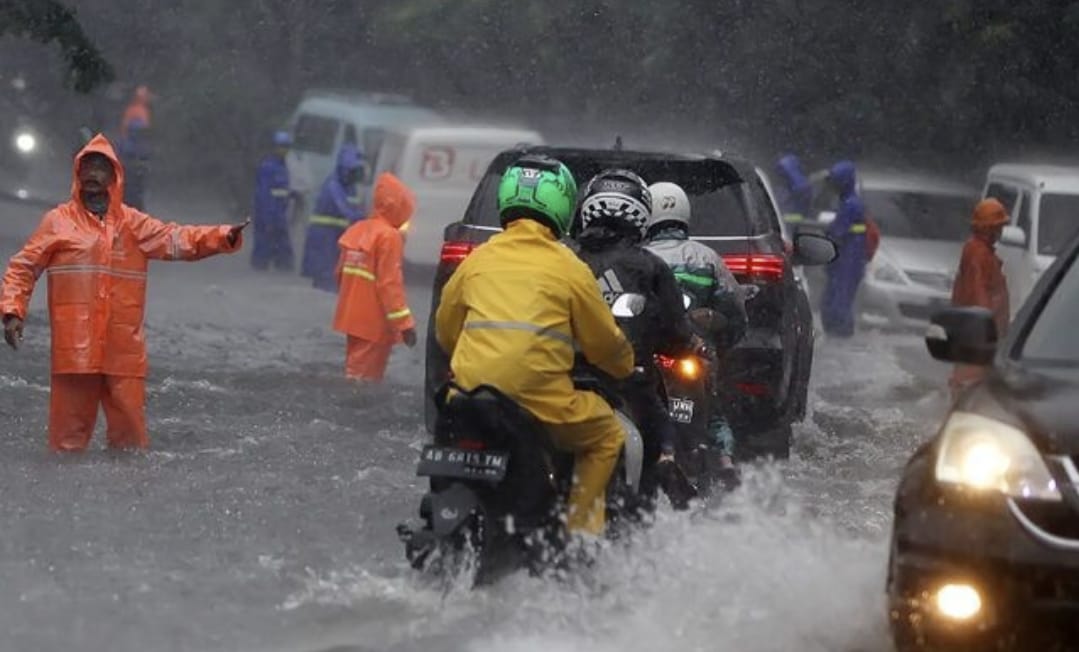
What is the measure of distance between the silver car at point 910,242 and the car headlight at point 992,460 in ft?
49.5

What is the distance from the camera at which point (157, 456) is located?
11.4 metres

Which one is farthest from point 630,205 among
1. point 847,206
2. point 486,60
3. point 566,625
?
point 486,60

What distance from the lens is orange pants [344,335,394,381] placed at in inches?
580

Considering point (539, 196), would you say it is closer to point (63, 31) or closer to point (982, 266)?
point (982, 266)

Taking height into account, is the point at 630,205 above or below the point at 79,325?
above

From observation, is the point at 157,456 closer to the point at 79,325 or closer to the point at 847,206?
the point at 79,325

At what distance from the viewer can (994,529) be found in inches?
227

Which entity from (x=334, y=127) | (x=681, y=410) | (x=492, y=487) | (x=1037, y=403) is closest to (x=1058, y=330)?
(x=1037, y=403)

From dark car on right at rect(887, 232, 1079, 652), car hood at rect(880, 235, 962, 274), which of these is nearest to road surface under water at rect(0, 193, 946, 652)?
dark car on right at rect(887, 232, 1079, 652)

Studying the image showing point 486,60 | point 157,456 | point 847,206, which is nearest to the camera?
point 157,456

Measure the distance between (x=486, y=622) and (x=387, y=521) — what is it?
2531 mm

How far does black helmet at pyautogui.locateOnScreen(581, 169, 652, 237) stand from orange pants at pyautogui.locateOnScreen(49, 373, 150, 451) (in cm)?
361

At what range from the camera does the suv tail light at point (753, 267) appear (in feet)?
35.2

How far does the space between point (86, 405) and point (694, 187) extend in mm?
3058
